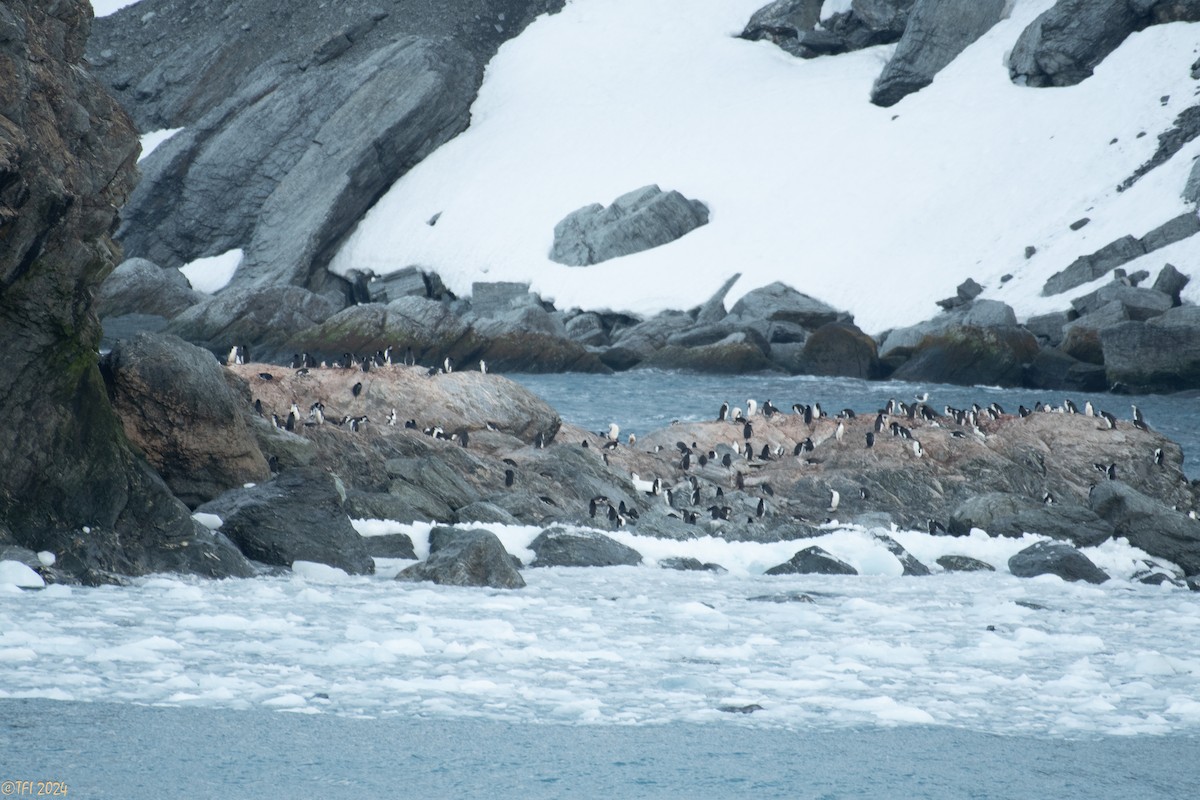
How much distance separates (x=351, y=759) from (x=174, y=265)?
181 ft

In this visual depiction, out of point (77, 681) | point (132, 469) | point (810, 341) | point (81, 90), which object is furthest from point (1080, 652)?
point (810, 341)

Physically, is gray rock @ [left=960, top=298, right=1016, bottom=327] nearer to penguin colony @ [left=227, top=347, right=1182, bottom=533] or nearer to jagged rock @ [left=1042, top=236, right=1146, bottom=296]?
jagged rock @ [left=1042, top=236, right=1146, bottom=296]

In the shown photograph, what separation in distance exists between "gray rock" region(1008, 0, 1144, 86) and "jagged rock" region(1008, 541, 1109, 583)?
44.6m

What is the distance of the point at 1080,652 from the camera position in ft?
27.8

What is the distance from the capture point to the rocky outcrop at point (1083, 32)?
5038cm

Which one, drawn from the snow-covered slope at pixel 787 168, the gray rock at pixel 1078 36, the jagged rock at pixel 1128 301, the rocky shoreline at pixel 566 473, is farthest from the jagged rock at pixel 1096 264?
the rocky shoreline at pixel 566 473

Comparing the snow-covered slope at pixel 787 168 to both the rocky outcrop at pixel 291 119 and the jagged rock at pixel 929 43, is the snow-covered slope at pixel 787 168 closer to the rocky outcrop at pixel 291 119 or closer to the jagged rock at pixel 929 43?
the jagged rock at pixel 929 43

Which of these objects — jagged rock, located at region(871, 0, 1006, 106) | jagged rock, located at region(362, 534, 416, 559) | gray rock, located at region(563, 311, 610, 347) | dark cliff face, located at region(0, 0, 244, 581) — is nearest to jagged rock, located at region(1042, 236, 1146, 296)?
gray rock, located at region(563, 311, 610, 347)

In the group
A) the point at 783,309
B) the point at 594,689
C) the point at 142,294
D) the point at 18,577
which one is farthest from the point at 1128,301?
the point at 142,294

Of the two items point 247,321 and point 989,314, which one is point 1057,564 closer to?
point 989,314

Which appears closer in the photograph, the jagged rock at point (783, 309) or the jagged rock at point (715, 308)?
the jagged rock at point (783, 309)

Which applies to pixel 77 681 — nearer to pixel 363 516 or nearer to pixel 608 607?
pixel 608 607

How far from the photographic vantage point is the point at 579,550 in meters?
11.5

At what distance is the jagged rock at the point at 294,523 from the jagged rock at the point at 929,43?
164 feet
